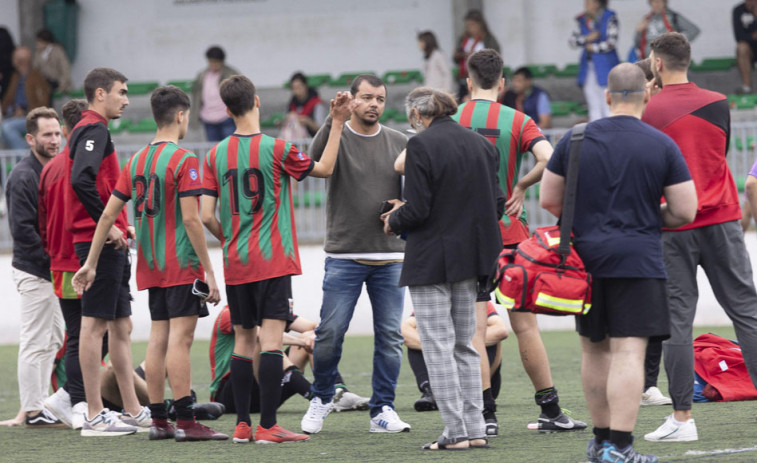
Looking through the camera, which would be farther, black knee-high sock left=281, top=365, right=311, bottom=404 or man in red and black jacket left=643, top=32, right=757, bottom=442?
black knee-high sock left=281, top=365, right=311, bottom=404

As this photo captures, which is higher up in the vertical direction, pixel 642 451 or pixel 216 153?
pixel 216 153

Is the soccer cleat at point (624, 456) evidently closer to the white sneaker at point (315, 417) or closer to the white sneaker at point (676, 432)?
the white sneaker at point (676, 432)

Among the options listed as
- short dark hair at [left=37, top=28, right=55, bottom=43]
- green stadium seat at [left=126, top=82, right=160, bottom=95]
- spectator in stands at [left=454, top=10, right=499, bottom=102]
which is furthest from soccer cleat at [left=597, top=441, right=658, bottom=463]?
green stadium seat at [left=126, top=82, right=160, bottom=95]

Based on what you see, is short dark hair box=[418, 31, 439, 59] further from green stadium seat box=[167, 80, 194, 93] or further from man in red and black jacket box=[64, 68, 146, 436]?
man in red and black jacket box=[64, 68, 146, 436]

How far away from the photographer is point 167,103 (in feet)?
20.4

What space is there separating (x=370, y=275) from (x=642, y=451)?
1.86 metres

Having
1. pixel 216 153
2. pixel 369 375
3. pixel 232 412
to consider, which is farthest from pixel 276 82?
pixel 216 153

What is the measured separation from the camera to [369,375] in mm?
9453

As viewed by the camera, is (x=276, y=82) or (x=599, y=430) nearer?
(x=599, y=430)

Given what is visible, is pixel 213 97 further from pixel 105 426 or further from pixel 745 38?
pixel 105 426

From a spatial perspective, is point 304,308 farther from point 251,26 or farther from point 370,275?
point 251,26

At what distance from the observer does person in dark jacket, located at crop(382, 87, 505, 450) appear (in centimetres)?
543

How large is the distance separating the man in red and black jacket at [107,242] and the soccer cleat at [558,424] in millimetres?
2267

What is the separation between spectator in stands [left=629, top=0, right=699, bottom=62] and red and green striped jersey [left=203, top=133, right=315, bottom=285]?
383 inches
